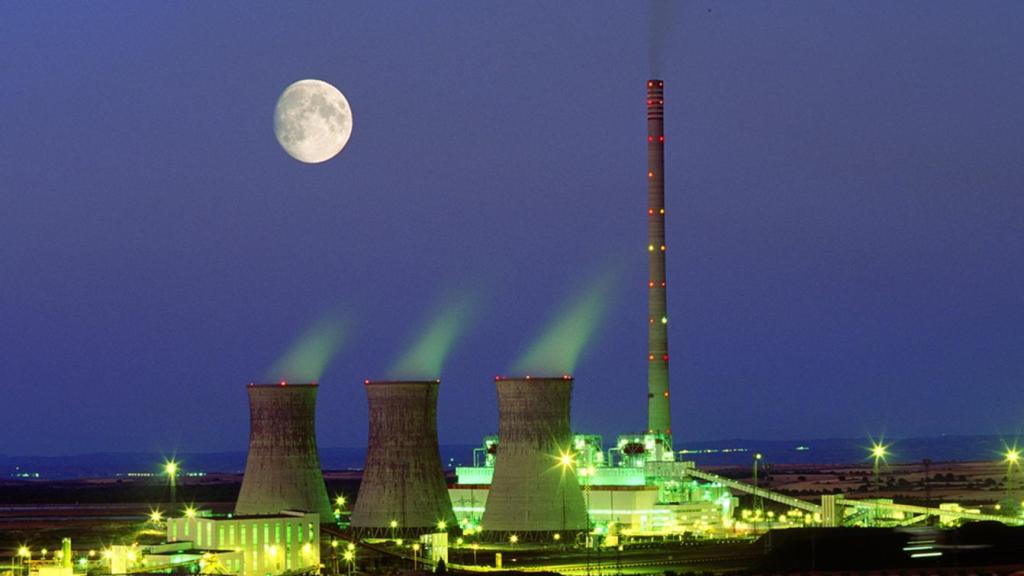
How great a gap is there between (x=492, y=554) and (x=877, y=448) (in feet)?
72.4

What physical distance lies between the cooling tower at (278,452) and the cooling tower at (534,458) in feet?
28.2

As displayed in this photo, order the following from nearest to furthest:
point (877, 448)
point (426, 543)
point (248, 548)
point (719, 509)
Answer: point (248, 548) < point (426, 543) < point (877, 448) < point (719, 509)

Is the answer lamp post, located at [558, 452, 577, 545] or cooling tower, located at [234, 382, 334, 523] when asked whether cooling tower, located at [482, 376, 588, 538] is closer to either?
lamp post, located at [558, 452, 577, 545]

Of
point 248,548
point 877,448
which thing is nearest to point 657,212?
point 877,448

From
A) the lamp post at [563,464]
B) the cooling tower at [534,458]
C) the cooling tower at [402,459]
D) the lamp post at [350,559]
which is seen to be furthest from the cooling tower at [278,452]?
the lamp post at [350,559]

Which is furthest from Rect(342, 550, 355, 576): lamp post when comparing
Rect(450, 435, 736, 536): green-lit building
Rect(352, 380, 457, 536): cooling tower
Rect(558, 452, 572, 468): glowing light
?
Rect(450, 435, 736, 536): green-lit building

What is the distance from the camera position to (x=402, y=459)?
82.1 m

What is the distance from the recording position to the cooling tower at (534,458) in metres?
79.9

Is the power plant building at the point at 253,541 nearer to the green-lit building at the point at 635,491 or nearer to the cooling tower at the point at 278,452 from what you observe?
the cooling tower at the point at 278,452

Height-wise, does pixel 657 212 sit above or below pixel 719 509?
above

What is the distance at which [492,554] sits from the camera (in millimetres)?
76812

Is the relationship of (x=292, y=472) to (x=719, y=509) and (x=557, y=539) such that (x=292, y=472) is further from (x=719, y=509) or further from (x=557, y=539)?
(x=719, y=509)

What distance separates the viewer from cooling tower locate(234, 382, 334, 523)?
8256cm

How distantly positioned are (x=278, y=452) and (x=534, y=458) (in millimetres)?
11487
